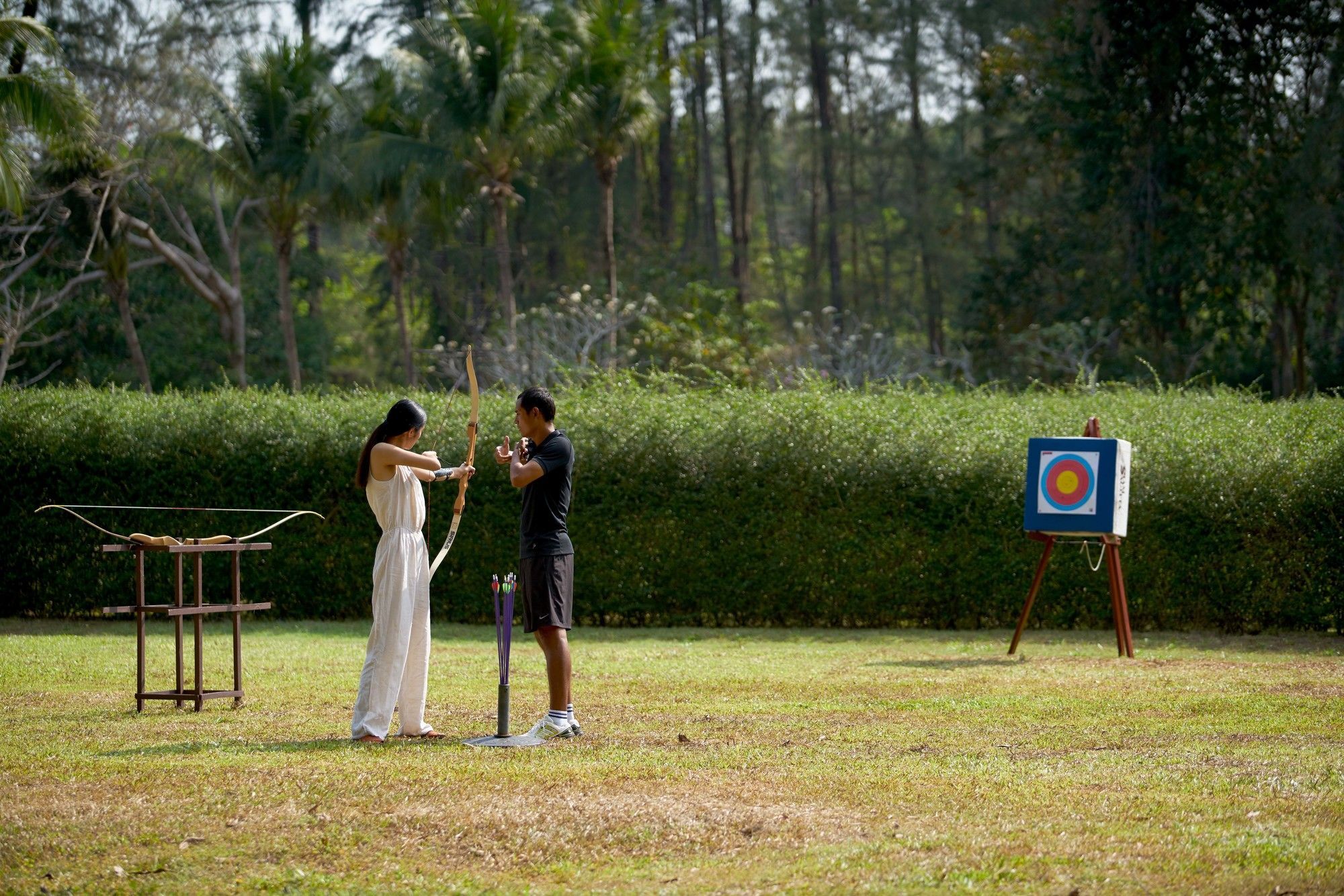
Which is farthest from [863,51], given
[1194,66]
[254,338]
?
[254,338]

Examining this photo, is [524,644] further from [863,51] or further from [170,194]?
[863,51]

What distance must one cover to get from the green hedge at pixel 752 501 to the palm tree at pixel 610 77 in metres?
11.8

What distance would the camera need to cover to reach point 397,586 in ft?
24.0

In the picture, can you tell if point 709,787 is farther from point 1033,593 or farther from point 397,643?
point 1033,593

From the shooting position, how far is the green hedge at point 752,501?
14609mm

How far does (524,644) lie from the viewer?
45.9 ft

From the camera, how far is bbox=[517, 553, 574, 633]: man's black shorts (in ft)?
23.9

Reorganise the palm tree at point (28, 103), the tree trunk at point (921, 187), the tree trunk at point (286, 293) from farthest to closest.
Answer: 1. the tree trunk at point (921, 187)
2. the tree trunk at point (286, 293)
3. the palm tree at point (28, 103)


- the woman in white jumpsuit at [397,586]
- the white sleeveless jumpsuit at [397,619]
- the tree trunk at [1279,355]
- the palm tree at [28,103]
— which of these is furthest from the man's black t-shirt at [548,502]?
the tree trunk at [1279,355]

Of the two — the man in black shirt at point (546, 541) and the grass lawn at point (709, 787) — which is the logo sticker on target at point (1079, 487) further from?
the man in black shirt at point (546, 541)

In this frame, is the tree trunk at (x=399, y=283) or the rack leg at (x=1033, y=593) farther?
the tree trunk at (x=399, y=283)

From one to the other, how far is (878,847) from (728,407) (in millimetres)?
10868

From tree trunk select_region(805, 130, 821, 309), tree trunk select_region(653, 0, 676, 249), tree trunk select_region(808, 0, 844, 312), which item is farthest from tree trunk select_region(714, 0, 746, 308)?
tree trunk select_region(805, 130, 821, 309)

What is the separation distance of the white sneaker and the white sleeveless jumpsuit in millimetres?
623
